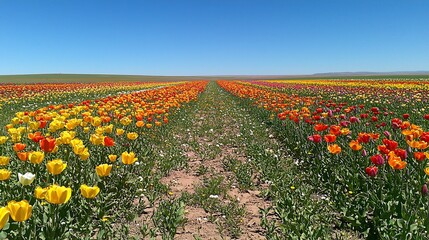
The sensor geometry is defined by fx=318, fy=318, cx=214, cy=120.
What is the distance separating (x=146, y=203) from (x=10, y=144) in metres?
3.87

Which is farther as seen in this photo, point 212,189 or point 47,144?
point 212,189

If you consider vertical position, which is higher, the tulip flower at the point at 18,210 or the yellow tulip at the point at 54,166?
the yellow tulip at the point at 54,166

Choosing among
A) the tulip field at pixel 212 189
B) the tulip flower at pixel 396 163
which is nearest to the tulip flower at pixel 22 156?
the tulip field at pixel 212 189

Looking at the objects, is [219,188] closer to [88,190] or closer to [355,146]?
[355,146]

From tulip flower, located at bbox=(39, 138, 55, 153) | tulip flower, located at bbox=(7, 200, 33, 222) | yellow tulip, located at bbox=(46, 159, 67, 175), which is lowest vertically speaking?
tulip flower, located at bbox=(7, 200, 33, 222)

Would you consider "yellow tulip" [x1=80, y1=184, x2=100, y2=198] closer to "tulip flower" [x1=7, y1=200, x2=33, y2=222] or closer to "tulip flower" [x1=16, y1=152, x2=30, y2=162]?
"tulip flower" [x1=7, y1=200, x2=33, y2=222]

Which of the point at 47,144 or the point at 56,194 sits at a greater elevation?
the point at 47,144

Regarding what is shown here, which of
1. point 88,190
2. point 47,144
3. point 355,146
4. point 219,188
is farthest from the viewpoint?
point 219,188

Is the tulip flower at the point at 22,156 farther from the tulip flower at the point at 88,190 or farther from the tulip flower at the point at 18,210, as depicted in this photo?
the tulip flower at the point at 18,210

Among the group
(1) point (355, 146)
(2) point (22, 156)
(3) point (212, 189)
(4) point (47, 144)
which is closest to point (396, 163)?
(1) point (355, 146)

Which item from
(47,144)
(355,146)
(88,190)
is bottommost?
(88,190)

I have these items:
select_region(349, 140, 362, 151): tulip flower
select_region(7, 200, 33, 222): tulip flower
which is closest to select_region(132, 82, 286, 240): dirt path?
select_region(349, 140, 362, 151): tulip flower

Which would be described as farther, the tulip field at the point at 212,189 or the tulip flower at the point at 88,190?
the tulip field at the point at 212,189

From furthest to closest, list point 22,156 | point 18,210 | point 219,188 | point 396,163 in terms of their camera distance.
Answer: point 219,188 < point 22,156 < point 396,163 < point 18,210
